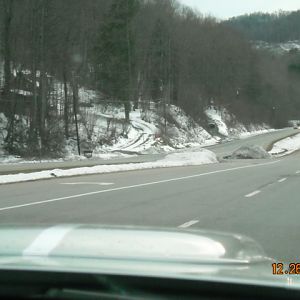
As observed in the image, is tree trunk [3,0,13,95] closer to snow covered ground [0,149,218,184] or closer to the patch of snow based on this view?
snow covered ground [0,149,218,184]

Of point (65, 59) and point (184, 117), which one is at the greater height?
point (65, 59)

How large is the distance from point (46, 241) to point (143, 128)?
244 feet

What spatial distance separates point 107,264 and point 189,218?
952 centimetres

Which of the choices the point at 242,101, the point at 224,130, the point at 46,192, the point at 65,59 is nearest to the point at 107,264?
the point at 46,192

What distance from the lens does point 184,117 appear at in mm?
96250

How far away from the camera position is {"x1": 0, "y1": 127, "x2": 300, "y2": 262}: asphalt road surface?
36.6 ft

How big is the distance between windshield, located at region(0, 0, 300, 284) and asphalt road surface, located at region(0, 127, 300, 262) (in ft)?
Result: 0.14

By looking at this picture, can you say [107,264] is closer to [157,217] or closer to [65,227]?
[65,227]

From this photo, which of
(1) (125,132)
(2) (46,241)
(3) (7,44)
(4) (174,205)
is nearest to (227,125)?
(1) (125,132)

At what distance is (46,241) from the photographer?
351cm

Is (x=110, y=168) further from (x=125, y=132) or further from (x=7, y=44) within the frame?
(x=125, y=132)

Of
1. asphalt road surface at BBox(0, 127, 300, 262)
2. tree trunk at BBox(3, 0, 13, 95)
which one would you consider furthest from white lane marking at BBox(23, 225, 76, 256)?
tree trunk at BBox(3, 0, 13, 95)

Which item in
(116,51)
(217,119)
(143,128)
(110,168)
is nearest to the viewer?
(110,168)

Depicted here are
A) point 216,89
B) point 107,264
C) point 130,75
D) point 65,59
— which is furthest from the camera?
point 216,89
